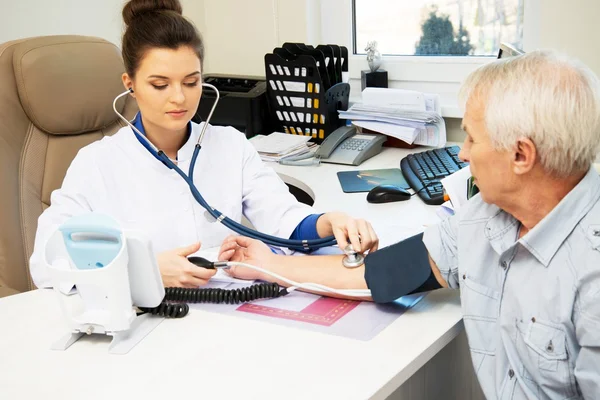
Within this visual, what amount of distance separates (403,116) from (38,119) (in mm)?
1134

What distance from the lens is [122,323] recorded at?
1.20m

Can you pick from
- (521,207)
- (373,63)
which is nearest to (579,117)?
(521,207)

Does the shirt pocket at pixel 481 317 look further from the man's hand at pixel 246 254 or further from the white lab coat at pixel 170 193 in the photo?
the white lab coat at pixel 170 193

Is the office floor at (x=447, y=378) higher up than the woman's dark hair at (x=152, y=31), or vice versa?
the woman's dark hair at (x=152, y=31)

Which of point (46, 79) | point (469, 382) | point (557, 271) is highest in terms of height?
point (46, 79)

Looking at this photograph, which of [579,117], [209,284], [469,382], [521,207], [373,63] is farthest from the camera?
[373,63]

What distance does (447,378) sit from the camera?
1.61 m

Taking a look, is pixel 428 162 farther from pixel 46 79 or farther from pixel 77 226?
pixel 77 226

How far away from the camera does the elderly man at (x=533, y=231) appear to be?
105cm

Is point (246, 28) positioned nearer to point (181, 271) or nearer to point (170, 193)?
point (170, 193)

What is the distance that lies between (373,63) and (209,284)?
1556mm

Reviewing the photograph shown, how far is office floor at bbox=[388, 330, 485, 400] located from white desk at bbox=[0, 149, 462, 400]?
258 millimetres

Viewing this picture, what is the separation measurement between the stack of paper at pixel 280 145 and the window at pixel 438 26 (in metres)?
0.63

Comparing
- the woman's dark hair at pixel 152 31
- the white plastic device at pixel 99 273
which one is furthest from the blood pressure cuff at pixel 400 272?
the woman's dark hair at pixel 152 31
